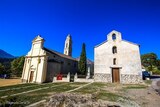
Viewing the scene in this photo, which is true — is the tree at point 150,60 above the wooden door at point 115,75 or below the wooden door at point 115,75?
above

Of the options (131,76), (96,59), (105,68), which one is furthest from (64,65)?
(131,76)

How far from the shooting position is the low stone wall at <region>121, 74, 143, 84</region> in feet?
58.0

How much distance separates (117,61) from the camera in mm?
19906

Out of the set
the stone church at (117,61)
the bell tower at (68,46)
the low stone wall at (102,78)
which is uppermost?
the bell tower at (68,46)

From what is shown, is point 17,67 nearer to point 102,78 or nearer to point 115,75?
point 102,78

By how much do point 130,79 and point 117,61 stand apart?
398cm

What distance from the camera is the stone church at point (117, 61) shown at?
1831 cm

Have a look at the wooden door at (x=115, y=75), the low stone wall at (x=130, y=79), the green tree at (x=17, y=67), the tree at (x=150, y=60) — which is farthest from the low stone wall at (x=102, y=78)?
the tree at (x=150, y=60)

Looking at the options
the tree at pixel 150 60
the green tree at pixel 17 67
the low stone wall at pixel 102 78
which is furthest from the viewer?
the tree at pixel 150 60

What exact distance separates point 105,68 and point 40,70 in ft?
48.1

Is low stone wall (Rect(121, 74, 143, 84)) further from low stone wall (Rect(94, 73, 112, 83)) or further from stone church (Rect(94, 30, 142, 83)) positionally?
low stone wall (Rect(94, 73, 112, 83))

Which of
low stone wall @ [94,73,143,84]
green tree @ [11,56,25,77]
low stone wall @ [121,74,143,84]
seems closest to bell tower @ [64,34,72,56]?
green tree @ [11,56,25,77]

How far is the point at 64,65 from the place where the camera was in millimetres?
30344

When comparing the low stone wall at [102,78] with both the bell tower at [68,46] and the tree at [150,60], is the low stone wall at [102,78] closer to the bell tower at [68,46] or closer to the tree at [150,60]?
the bell tower at [68,46]
